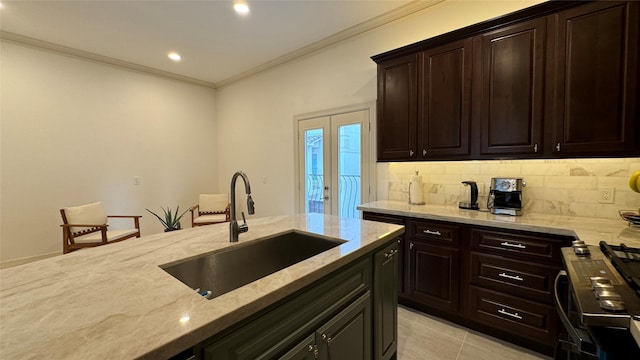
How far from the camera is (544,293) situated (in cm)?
185

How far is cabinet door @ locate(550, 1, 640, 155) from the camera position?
1717 mm

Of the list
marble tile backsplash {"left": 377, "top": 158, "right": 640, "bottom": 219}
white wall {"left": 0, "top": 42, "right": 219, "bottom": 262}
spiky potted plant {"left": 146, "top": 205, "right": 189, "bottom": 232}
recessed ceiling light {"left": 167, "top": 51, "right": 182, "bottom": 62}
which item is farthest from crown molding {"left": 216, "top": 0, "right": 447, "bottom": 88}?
spiky potted plant {"left": 146, "top": 205, "right": 189, "bottom": 232}

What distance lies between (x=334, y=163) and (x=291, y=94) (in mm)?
1369

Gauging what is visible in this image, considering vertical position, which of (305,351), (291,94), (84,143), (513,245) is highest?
(291,94)

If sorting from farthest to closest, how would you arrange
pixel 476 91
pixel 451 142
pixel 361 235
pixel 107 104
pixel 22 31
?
pixel 107 104
pixel 22 31
pixel 451 142
pixel 476 91
pixel 361 235

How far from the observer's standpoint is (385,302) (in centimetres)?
162

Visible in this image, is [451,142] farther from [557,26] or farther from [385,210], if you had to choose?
[557,26]

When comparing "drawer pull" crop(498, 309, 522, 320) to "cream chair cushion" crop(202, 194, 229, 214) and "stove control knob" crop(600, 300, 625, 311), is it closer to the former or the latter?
"stove control knob" crop(600, 300, 625, 311)

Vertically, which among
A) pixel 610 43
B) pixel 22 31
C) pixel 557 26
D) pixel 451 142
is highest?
pixel 22 31

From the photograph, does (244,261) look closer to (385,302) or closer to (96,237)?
(385,302)

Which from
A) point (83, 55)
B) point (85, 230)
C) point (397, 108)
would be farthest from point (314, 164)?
point (83, 55)

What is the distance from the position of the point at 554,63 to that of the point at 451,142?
0.87 m

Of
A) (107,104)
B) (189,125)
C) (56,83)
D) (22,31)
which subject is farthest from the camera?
(189,125)

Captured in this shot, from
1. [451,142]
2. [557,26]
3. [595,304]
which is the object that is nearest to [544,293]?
[595,304]
